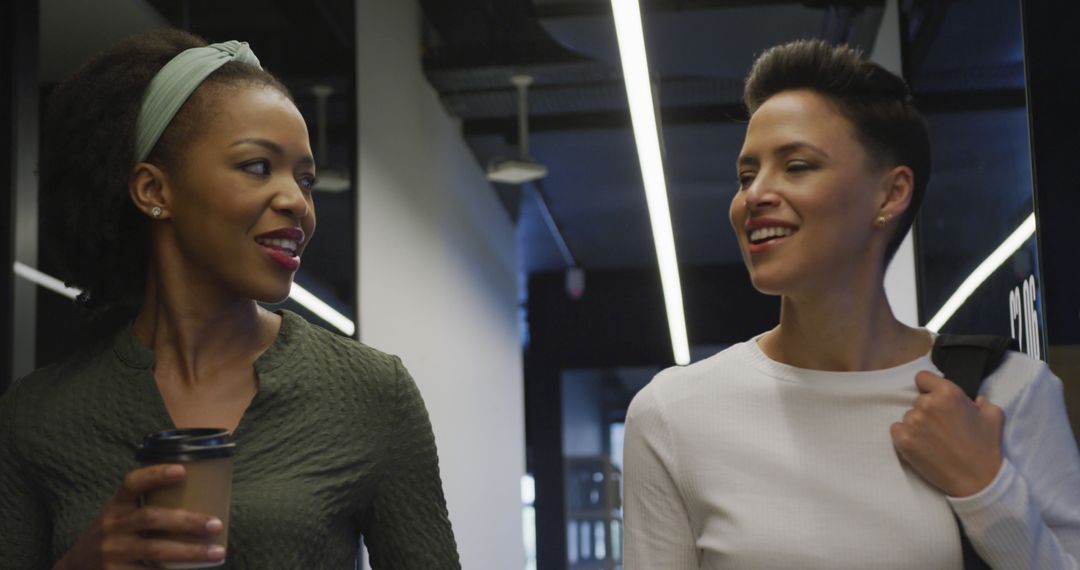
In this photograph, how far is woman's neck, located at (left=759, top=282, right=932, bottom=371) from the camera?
170cm

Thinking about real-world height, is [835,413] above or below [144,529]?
above

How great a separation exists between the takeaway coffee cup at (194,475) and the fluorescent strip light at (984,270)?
1.64 metres

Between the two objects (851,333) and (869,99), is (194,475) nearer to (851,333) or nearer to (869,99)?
(851,333)

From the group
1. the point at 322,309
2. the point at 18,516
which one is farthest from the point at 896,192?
the point at 322,309

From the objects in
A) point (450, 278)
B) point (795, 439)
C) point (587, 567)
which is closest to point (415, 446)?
point (795, 439)

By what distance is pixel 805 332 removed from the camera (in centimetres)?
173

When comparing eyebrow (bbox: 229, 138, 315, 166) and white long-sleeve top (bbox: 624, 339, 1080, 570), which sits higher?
eyebrow (bbox: 229, 138, 315, 166)

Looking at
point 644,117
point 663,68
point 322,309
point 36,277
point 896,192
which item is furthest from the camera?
point 663,68

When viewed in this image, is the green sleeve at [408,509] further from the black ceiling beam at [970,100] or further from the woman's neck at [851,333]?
the black ceiling beam at [970,100]

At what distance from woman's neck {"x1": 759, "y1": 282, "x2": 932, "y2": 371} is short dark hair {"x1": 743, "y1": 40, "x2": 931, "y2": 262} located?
99 mm

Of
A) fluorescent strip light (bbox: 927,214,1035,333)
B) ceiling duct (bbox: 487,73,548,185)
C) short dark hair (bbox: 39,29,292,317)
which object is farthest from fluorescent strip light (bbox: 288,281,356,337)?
short dark hair (bbox: 39,29,292,317)

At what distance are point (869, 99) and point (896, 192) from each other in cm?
13

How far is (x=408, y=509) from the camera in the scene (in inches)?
62.4

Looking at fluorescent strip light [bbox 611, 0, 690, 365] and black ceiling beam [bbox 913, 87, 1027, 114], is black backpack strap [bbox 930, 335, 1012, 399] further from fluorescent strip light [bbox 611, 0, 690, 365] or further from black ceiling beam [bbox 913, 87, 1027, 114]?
fluorescent strip light [bbox 611, 0, 690, 365]
